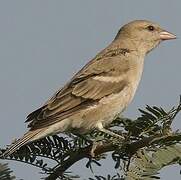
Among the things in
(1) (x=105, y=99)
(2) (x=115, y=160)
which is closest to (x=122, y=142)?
(2) (x=115, y=160)

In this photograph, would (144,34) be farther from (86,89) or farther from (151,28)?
(86,89)

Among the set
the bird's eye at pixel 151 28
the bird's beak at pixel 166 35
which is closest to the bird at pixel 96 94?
the bird's beak at pixel 166 35

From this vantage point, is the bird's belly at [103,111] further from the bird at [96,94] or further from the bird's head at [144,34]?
the bird's head at [144,34]

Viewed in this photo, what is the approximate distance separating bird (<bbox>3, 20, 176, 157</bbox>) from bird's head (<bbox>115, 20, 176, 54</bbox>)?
16 millimetres

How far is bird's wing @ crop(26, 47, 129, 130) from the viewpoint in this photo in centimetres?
508

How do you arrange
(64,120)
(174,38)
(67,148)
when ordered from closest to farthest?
(67,148), (64,120), (174,38)

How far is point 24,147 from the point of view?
3.11 metres

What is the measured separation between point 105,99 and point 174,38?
5.41ft

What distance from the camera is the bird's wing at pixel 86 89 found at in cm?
508

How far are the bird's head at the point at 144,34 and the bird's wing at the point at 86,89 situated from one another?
0.64 meters

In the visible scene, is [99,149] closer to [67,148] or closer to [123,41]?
[67,148]

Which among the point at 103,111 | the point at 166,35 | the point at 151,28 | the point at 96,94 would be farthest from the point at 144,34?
the point at 103,111

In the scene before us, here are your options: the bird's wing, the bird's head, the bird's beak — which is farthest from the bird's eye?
the bird's wing

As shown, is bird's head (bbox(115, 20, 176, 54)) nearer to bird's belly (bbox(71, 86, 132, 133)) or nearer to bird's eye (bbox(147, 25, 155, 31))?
bird's eye (bbox(147, 25, 155, 31))
